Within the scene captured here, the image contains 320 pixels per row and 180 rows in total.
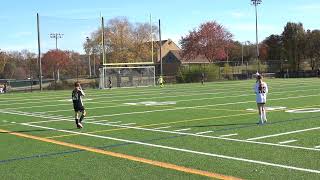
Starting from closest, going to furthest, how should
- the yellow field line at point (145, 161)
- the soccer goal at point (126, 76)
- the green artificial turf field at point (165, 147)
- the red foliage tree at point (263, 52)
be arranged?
the yellow field line at point (145, 161) → the green artificial turf field at point (165, 147) → the soccer goal at point (126, 76) → the red foliage tree at point (263, 52)

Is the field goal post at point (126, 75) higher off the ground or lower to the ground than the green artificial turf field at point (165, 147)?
higher

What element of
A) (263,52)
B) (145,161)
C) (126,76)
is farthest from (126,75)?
(263,52)

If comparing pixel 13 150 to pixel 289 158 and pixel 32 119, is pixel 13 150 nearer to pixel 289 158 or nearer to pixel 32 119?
pixel 289 158

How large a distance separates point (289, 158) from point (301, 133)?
3.27 m

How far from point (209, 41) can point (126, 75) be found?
45.7 meters

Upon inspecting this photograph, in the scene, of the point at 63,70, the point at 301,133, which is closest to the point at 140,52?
the point at 63,70

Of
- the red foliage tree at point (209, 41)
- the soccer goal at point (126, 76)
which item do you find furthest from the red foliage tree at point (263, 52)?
the soccer goal at point (126, 76)

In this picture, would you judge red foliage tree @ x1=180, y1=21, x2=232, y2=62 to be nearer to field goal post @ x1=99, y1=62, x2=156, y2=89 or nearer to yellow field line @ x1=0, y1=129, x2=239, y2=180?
field goal post @ x1=99, y1=62, x2=156, y2=89

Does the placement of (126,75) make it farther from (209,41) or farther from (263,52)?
(263,52)

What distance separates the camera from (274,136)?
38.8ft

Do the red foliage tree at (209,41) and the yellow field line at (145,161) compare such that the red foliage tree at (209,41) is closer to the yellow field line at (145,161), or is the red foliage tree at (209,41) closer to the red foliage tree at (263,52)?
the red foliage tree at (263,52)

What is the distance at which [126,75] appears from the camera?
5216 cm

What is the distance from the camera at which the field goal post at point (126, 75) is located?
1962 inches

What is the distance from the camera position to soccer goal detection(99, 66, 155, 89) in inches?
1960
